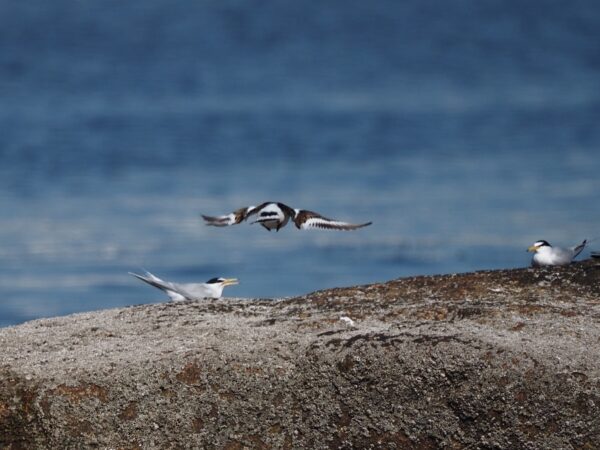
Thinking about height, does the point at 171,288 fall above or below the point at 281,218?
below

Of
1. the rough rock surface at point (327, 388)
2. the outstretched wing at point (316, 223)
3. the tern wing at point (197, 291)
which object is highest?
the outstretched wing at point (316, 223)

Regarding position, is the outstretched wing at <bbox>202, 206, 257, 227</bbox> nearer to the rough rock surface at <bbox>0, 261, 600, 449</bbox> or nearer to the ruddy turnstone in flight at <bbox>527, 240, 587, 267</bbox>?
the ruddy turnstone in flight at <bbox>527, 240, 587, 267</bbox>

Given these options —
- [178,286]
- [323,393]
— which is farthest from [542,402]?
[178,286]

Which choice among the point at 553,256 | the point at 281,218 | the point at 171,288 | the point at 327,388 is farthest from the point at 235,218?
the point at 327,388

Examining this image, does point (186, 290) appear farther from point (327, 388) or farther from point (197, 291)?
point (327, 388)

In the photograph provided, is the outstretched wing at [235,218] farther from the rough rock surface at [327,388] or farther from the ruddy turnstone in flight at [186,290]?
the rough rock surface at [327,388]

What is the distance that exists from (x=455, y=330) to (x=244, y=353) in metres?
1.06

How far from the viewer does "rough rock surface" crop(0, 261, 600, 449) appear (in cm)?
540

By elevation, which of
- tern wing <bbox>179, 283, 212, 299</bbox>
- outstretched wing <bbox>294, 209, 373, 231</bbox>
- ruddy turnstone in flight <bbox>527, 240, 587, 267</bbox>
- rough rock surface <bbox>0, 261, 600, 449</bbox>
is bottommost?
rough rock surface <bbox>0, 261, 600, 449</bbox>

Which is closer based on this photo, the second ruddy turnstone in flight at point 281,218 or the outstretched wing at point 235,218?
the second ruddy turnstone in flight at point 281,218

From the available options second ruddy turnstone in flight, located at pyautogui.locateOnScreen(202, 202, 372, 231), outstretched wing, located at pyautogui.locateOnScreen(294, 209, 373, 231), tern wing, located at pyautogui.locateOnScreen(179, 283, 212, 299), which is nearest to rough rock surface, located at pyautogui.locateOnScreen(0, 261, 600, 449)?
tern wing, located at pyautogui.locateOnScreen(179, 283, 212, 299)

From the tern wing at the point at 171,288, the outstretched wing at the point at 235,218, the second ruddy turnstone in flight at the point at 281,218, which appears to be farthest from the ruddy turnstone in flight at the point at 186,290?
the outstretched wing at the point at 235,218

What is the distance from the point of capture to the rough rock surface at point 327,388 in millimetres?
5402

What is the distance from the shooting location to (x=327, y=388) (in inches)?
220
